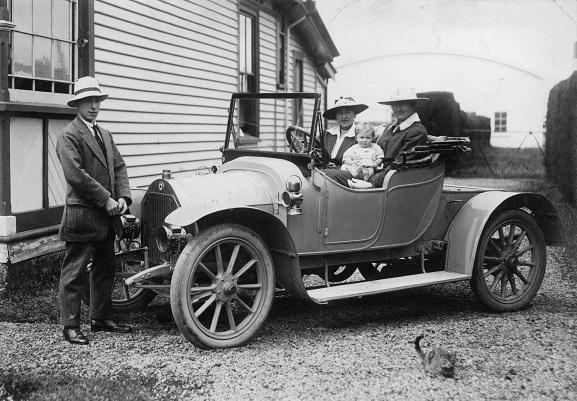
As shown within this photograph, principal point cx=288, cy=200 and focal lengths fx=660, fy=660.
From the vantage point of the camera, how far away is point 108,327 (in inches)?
187

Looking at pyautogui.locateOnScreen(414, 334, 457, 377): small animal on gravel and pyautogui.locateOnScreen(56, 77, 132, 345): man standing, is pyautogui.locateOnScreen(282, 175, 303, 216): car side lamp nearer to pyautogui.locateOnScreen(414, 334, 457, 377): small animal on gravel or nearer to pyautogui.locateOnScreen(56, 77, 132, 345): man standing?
pyautogui.locateOnScreen(56, 77, 132, 345): man standing

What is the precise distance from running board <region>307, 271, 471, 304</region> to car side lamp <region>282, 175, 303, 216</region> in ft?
1.91

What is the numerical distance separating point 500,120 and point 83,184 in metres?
26.4

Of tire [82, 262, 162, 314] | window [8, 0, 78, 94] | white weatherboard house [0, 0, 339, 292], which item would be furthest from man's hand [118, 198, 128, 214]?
window [8, 0, 78, 94]

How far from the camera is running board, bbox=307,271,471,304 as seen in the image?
178 inches

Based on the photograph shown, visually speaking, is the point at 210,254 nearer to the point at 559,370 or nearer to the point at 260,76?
the point at 559,370

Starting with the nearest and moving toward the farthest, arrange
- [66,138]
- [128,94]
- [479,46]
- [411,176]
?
[66,138] → [411,176] → [128,94] → [479,46]

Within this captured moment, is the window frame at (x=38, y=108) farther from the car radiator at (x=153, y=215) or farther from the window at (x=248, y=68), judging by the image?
the window at (x=248, y=68)

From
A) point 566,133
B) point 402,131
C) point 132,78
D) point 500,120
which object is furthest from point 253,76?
point 500,120

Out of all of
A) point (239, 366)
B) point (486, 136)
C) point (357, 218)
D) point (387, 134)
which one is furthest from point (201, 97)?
point (486, 136)

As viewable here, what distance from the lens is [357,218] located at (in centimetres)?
498

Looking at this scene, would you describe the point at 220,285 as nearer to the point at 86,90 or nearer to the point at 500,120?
the point at 86,90

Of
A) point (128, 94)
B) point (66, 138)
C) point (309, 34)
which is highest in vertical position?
point (309, 34)

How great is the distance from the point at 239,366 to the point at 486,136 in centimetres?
1933
